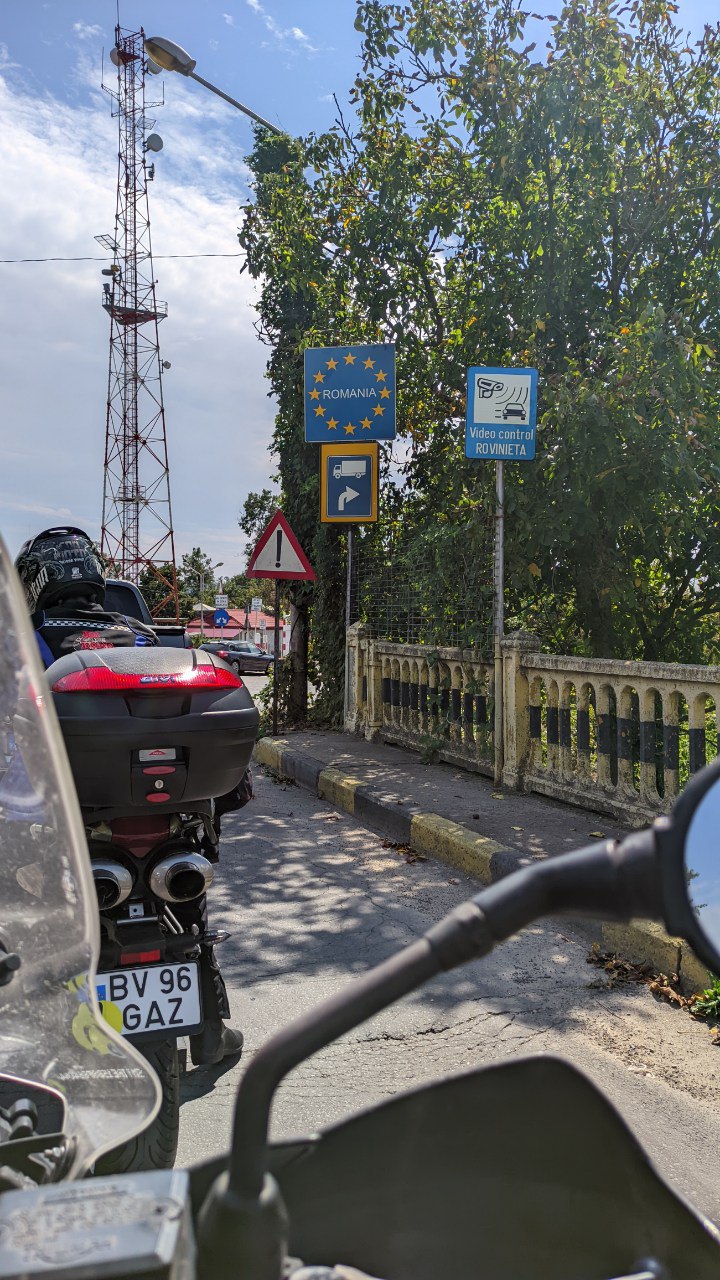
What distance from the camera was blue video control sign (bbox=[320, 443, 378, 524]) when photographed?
11.9 metres

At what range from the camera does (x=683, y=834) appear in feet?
2.82

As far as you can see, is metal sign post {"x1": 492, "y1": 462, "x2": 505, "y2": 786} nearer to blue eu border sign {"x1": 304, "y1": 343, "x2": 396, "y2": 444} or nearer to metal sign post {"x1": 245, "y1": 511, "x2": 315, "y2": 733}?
blue eu border sign {"x1": 304, "y1": 343, "x2": 396, "y2": 444}

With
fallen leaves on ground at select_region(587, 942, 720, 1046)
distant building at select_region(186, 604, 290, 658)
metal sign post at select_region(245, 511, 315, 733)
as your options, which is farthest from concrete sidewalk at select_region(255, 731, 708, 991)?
distant building at select_region(186, 604, 290, 658)

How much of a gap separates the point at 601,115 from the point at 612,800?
5779 millimetres

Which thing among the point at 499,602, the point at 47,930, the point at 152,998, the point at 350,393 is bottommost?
the point at 152,998

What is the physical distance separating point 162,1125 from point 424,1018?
1454 mm

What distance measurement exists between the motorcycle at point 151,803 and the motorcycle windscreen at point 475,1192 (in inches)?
66.7

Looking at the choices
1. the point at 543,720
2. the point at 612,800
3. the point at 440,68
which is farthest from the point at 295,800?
the point at 440,68

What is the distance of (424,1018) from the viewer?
12.9ft

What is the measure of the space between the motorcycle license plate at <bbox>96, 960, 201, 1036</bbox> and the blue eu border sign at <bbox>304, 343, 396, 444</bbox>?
8792mm

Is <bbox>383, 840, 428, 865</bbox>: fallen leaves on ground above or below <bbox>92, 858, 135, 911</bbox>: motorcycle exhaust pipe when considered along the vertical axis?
below

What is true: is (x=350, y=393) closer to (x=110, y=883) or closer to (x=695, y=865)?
(x=110, y=883)

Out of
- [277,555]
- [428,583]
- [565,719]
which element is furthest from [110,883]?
[277,555]

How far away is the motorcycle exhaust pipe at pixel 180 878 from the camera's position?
288 cm
